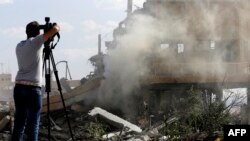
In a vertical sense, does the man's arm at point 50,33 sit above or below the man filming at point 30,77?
above

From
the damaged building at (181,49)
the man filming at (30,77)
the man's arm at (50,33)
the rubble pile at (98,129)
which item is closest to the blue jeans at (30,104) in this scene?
the man filming at (30,77)

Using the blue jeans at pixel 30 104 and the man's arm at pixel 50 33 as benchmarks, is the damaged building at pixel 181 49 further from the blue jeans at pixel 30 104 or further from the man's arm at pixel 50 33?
the man's arm at pixel 50 33

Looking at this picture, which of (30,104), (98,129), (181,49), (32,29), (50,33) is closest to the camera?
(50,33)

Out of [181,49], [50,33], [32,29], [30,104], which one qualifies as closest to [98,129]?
[30,104]

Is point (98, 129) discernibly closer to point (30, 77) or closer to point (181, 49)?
point (30, 77)

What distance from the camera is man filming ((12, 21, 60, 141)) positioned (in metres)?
5.08

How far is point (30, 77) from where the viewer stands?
511 centimetres

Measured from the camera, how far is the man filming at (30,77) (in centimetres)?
508

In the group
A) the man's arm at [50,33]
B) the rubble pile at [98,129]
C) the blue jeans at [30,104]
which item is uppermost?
the man's arm at [50,33]

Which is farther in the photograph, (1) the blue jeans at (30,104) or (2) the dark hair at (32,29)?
(2) the dark hair at (32,29)

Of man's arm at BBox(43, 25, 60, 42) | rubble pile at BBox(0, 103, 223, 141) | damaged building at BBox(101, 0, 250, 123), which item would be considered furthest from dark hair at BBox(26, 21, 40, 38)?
damaged building at BBox(101, 0, 250, 123)

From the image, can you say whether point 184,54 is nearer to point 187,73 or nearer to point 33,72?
point 187,73

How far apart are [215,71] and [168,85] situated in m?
2.06

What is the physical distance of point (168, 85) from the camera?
569 inches
